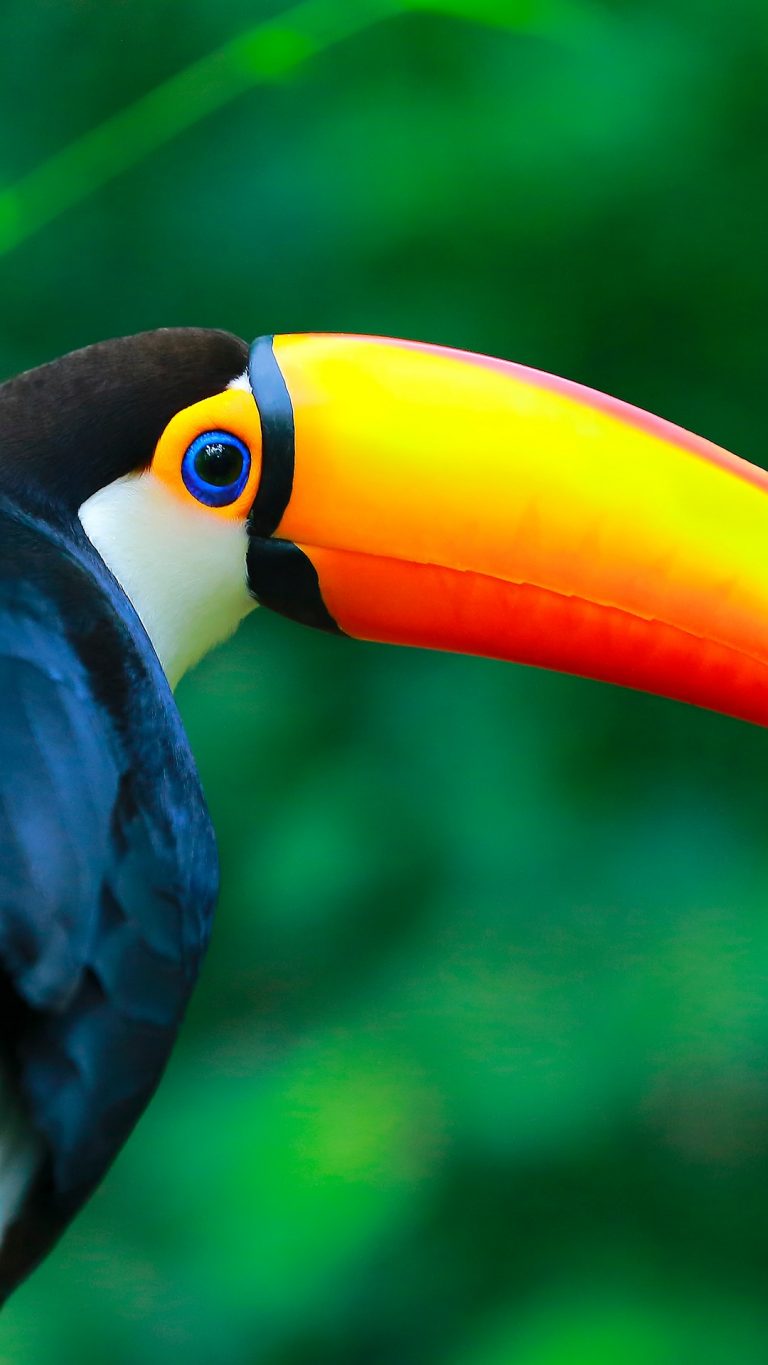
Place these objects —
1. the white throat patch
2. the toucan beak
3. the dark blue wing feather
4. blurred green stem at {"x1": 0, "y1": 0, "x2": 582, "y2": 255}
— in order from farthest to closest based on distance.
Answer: blurred green stem at {"x1": 0, "y1": 0, "x2": 582, "y2": 255}
the white throat patch
the toucan beak
the dark blue wing feather

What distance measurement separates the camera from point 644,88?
108 inches

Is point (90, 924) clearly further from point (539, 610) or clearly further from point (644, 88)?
point (644, 88)

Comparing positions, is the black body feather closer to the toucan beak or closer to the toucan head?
the toucan head

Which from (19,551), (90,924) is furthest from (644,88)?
(90,924)

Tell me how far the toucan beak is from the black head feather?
0.07m

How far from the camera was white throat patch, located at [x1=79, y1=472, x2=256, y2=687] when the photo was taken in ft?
5.63

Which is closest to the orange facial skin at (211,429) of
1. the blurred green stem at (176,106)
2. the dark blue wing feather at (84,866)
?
the dark blue wing feather at (84,866)

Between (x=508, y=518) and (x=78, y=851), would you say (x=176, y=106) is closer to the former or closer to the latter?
(x=508, y=518)

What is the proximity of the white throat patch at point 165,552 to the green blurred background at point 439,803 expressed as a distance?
3.62ft

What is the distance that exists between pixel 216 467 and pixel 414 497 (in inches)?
7.7

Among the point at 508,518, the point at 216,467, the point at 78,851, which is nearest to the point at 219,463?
the point at 216,467

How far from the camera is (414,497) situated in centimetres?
166

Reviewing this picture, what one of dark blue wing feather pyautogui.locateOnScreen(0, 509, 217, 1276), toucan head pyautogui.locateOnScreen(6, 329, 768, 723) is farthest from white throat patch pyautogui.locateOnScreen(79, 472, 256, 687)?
dark blue wing feather pyautogui.locateOnScreen(0, 509, 217, 1276)

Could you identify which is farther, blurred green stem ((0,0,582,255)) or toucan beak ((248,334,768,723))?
blurred green stem ((0,0,582,255))
